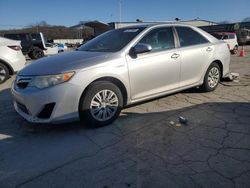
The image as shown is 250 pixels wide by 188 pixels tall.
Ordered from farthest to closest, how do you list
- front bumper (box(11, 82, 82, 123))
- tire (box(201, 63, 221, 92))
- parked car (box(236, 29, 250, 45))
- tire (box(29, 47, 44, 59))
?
parked car (box(236, 29, 250, 45)), tire (box(29, 47, 44, 59)), tire (box(201, 63, 221, 92)), front bumper (box(11, 82, 82, 123))

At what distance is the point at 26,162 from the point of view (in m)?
3.09

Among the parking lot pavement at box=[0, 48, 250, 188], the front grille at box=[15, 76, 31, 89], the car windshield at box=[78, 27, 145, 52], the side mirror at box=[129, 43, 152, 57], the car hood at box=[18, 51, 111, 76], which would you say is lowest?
the parking lot pavement at box=[0, 48, 250, 188]

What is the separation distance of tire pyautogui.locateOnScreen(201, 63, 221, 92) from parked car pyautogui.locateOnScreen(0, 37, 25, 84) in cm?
565

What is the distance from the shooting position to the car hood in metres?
3.71

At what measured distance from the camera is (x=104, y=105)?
13.2ft

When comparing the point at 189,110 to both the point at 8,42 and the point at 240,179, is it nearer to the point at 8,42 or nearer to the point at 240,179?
the point at 240,179

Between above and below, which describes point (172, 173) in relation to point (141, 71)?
below

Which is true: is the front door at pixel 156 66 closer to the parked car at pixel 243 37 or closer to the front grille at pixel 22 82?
the front grille at pixel 22 82

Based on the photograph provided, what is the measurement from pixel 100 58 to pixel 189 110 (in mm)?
1871

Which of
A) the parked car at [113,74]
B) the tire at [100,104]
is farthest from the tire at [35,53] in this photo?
the tire at [100,104]

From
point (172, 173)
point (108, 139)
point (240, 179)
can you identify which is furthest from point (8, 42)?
point (240, 179)

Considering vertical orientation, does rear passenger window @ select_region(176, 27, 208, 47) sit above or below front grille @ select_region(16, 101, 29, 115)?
above

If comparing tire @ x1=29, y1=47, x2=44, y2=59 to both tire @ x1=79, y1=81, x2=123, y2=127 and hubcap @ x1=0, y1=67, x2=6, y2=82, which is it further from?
tire @ x1=79, y1=81, x2=123, y2=127

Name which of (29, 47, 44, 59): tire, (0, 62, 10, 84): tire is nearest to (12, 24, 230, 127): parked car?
(0, 62, 10, 84): tire
